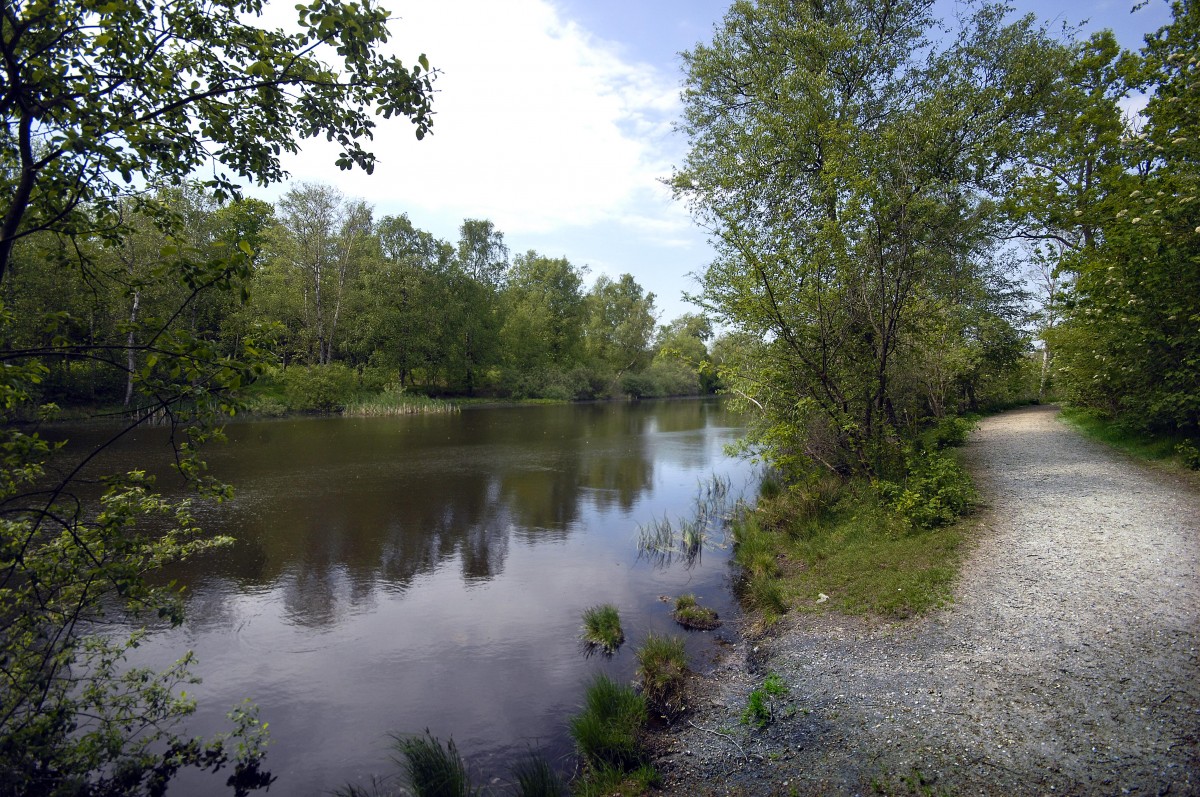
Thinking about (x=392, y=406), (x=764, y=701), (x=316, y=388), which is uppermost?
(x=316, y=388)

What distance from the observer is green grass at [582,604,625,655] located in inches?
290

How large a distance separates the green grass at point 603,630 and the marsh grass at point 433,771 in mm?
2538

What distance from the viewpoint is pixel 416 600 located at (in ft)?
29.5

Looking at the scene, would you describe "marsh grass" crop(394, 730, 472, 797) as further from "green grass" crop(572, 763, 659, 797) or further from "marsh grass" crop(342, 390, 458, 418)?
"marsh grass" crop(342, 390, 458, 418)

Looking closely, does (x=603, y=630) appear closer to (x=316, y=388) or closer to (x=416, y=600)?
(x=416, y=600)

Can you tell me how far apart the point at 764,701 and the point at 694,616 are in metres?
2.66

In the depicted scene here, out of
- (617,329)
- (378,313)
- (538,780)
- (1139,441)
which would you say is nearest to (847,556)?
(538,780)

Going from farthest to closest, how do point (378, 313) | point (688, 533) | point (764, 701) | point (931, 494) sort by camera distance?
point (378, 313), point (688, 533), point (931, 494), point (764, 701)

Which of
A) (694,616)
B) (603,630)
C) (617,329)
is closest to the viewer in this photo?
(603,630)

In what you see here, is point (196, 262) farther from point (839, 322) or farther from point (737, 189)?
point (737, 189)

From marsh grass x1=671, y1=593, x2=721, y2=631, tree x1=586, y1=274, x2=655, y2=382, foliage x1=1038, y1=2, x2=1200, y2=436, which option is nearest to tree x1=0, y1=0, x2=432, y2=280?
marsh grass x1=671, y1=593, x2=721, y2=631

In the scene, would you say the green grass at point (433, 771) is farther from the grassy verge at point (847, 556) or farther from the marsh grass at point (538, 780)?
the grassy verge at point (847, 556)

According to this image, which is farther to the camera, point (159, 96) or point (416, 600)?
point (416, 600)

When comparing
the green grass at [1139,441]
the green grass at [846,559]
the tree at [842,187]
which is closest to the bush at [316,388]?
the tree at [842,187]
